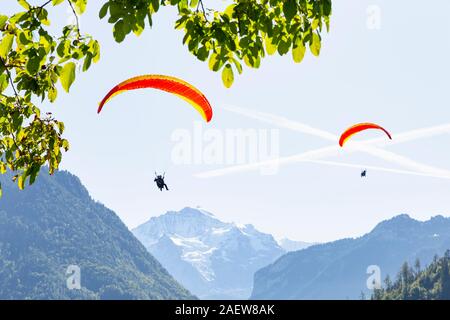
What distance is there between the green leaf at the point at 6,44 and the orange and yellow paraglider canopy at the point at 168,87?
4.96 meters

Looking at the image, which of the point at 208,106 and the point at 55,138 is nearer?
the point at 55,138

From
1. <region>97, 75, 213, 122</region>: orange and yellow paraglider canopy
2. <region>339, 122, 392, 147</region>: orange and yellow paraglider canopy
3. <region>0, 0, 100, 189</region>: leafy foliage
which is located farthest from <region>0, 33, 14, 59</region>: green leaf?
<region>339, 122, 392, 147</region>: orange and yellow paraglider canopy

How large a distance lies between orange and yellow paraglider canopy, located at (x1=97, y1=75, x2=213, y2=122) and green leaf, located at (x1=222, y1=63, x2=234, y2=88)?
4856 mm

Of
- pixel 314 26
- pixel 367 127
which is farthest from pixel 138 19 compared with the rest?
pixel 367 127

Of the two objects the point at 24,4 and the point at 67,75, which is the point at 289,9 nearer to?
the point at 67,75

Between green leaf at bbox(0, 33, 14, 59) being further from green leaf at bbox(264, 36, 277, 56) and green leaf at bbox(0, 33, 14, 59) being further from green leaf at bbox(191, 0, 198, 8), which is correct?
green leaf at bbox(264, 36, 277, 56)

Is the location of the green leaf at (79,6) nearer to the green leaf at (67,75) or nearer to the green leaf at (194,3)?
the green leaf at (67,75)

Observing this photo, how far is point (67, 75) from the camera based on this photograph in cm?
930

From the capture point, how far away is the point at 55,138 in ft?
41.3

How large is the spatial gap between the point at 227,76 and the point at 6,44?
10.7 feet

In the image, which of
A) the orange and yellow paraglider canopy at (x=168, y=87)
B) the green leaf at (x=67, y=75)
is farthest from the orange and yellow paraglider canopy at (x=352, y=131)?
the green leaf at (x=67, y=75)

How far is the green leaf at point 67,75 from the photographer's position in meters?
9.24
